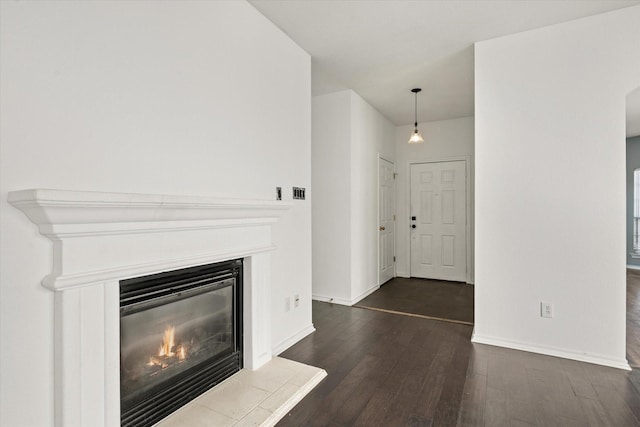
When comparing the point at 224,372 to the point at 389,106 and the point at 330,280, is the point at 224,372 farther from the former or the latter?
the point at 389,106

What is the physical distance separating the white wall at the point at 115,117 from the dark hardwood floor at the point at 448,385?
720 mm

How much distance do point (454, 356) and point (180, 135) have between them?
8.45ft

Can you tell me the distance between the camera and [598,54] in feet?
8.57

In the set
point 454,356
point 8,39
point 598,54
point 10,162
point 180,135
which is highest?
point 598,54

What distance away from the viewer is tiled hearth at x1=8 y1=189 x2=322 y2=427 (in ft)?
4.36

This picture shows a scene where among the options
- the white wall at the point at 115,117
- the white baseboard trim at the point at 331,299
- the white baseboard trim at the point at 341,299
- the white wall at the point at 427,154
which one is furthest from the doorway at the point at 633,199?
the white wall at the point at 115,117

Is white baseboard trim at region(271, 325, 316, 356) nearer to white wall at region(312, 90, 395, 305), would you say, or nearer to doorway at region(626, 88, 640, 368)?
white wall at region(312, 90, 395, 305)

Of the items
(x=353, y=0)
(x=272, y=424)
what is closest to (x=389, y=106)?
(x=353, y=0)

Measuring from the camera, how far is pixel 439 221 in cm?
566

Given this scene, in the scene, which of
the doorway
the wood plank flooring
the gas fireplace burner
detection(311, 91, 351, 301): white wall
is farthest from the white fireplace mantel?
the doorway

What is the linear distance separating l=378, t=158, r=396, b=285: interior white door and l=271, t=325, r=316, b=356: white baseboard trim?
2.13m

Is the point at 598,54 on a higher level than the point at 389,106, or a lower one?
lower

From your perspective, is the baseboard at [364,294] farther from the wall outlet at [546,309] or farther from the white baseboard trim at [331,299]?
the wall outlet at [546,309]

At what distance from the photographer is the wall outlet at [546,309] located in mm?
2760
